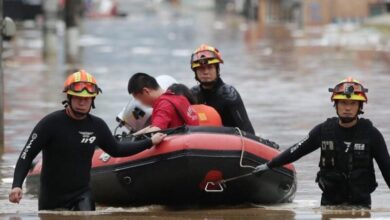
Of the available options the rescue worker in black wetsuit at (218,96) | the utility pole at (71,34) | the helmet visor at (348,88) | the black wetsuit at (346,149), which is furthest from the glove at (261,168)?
the utility pole at (71,34)

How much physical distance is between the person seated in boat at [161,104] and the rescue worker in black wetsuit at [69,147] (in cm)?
118

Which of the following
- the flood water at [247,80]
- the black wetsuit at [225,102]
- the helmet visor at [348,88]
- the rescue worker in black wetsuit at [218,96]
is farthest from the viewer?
the black wetsuit at [225,102]

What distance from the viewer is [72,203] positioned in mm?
10039

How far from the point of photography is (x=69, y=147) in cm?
991

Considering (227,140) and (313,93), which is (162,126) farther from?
(313,93)

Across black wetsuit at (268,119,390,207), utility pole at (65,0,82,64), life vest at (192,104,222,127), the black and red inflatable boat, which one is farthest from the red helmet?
utility pole at (65,0,82,64)

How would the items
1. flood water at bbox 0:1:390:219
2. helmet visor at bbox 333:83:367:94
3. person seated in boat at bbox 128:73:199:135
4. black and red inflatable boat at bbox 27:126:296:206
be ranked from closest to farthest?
helmet visor at bbox 333:83:367:94 → black and red inflatable boat at bbox 27:126:296:206 → flood water at bbox 0:1:390:219 → person seated in boat at bbox 128:73:199:135

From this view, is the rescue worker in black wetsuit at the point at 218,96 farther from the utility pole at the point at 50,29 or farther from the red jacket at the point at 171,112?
the utility pole at the point at 50,29

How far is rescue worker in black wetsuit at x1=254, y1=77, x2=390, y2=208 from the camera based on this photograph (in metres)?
9.90

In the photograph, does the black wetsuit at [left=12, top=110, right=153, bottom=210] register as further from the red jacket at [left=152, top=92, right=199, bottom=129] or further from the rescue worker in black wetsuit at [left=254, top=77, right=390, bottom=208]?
the rescue worker in black wetsuit at [left=254, top=77, right=390, bottom=208]

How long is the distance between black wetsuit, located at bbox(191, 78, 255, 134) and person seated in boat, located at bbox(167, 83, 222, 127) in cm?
18

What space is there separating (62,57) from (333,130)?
2957 centimetres

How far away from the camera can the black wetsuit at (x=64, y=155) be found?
32.4 ft

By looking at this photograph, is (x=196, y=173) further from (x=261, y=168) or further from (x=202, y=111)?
(x=202, y=111)
